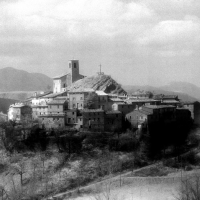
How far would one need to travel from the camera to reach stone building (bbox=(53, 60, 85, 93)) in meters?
48.5

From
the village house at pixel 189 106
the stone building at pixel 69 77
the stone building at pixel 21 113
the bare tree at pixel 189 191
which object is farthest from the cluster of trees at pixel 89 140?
the stone building at pixel 69 77

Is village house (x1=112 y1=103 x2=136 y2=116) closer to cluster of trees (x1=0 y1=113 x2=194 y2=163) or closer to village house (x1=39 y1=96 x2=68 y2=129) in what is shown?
cluster of trees (x1=0 y1=113 x2=194 y2=163)

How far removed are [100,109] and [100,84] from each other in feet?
→ 27.0

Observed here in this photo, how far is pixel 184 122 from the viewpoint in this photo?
133ft

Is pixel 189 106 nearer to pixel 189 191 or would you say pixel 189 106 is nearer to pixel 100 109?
pixel 100 109

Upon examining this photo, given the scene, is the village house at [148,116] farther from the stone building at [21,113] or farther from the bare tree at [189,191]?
the stone building at [21,113]

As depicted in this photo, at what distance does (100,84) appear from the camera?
4528 cm

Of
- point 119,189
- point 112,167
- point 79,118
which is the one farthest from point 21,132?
point 119,189

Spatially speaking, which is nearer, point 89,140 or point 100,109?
point 89,140

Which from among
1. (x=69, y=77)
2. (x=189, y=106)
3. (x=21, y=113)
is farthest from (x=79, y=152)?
(x=69, y=77)

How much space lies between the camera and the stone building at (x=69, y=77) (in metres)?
48.5

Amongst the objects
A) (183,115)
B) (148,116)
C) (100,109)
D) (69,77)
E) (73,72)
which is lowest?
(183,115)

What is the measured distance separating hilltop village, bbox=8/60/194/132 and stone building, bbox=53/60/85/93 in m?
2.76

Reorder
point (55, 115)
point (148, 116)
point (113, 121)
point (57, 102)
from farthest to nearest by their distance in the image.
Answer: point (57, 102), point (55, 115), point (113, 121), point (148, 116)
